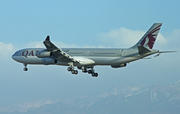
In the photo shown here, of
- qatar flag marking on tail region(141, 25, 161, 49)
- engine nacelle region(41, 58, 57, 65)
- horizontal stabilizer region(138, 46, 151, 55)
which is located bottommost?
engine nacelle region(41, 58, 57, 65)

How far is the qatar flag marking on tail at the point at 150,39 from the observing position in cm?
A: 6675

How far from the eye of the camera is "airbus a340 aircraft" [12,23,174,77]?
216 ft

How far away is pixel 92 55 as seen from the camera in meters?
70.1

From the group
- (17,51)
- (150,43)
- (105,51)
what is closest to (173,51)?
(150,43)

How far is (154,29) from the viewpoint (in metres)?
67.3

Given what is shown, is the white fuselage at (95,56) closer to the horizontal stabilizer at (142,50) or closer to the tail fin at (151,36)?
the horizontal stabilizer at (142,50)

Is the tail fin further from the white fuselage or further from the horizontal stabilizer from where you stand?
the horizontal stabilizer

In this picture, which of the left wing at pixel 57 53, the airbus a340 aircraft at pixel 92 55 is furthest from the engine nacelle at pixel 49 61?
the left wing at pixel 57 53

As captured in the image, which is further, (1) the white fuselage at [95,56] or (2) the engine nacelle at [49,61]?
(2) the engine nacelle at [49,61]

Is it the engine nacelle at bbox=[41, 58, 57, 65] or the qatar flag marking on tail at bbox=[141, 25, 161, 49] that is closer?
the qatar flag marking on tail at bbox=[141, 25, 161, 49]

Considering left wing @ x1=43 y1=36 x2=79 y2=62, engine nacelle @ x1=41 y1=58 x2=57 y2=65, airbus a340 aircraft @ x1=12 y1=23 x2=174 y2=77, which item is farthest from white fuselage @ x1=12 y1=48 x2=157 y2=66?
engine nacelle @ x1=41 y1=58 x2=57 y2=65

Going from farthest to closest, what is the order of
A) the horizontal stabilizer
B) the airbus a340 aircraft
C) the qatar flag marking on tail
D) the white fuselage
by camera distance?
the white fuselage → the qatar flag marking on tail → the airbus a340 aircraft → the horizontal stabilizer

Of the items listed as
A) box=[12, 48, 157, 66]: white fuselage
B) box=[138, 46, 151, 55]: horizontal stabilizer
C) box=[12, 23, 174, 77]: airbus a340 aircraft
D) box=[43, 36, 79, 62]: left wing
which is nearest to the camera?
box=[138, 46, 151, 55]: horizontal stabilizer

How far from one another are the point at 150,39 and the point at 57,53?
16.5 m
